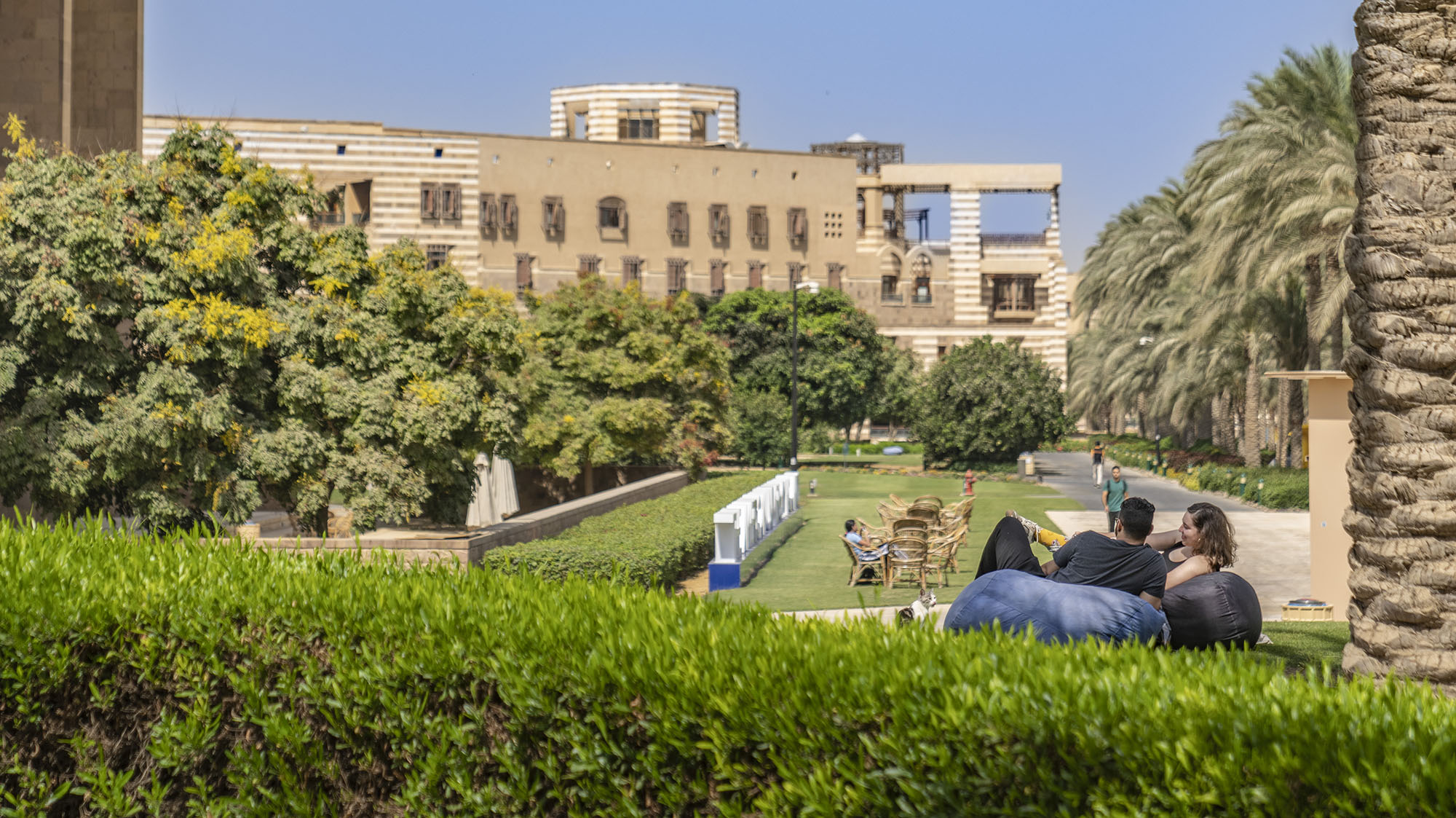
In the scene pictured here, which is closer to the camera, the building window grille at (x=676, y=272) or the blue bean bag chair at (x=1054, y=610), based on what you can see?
the blue bean bag chair at (x=1054, y=610)

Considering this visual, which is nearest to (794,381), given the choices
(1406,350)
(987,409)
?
(987,409)

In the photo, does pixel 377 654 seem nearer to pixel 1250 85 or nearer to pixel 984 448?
pixel 1250 85

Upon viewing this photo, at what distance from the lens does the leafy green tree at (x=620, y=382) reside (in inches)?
1162

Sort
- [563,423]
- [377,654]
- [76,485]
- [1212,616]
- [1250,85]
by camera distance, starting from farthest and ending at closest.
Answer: [1250,85], [563,423], [76,485], [1212,616], [377,654]

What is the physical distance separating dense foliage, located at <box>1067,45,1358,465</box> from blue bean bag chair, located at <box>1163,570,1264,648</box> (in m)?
18.1

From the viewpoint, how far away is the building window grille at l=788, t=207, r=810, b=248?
7838 centimetres

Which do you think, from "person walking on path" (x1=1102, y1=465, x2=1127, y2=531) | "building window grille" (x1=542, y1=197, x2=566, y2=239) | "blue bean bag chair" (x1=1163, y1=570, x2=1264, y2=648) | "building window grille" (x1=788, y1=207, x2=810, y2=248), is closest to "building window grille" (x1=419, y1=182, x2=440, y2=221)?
"building window grille" (x1=542, y1=197, x2=566, y2=239)

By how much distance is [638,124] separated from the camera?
9525 cm

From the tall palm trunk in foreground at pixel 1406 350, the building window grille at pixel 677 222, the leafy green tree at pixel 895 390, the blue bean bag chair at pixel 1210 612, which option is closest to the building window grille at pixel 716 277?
the building window grille at pixel 677 222

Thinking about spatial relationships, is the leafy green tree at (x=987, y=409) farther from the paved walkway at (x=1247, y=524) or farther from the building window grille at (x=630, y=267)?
the building window grille at (x=630, y=267)

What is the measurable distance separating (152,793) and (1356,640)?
6.11m

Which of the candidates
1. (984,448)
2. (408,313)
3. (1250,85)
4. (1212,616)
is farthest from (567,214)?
(1212,616)

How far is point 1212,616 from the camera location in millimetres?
6598

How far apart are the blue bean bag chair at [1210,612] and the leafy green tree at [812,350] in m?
50.6
